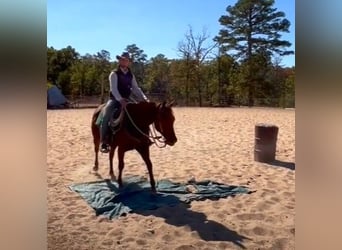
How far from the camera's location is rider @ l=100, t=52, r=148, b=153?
138 centimetres

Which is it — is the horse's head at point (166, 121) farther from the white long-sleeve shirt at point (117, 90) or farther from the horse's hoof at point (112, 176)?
the horse's hoof at point (112, 176)

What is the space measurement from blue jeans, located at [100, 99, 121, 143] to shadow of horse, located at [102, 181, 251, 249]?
19cm

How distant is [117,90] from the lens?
4.60 feet

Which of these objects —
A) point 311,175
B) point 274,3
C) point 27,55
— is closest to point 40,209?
point 27,55

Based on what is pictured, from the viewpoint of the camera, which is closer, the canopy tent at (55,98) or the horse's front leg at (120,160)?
the canopy tent at (55,98)

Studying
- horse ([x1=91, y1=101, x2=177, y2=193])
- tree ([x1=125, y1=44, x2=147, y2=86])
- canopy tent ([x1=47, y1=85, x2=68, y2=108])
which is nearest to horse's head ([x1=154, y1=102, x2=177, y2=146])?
horse ([x1=91, y1=101, x2=177, y2=193])

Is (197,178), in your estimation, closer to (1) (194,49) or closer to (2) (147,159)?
(2) (147,159)

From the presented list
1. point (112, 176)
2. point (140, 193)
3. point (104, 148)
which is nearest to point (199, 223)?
point (140, 193)

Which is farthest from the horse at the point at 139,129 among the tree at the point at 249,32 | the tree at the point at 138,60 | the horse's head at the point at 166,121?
the tree at the point at 249,32

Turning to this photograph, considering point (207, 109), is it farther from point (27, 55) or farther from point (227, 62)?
point (27, 55)

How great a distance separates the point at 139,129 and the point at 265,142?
20.3 inches

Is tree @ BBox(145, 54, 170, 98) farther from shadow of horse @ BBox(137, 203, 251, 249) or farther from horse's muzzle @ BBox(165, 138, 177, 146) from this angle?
shadow of horse @ BBox(137, 203, 251, 249)

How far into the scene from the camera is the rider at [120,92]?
1.38m

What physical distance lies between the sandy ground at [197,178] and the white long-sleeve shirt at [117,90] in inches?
5.5
